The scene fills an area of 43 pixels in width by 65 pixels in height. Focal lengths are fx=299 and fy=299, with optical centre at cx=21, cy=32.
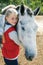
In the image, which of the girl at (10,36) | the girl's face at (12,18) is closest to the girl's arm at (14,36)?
the girl at (10,36)

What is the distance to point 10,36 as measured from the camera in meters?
3.28

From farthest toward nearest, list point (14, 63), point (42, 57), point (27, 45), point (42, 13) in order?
1. point (42, 13)
2. point (42, 57)
3. point (14, 63)
4. point (27, 45)

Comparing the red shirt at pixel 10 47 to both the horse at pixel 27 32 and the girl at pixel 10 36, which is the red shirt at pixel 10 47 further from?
the horse at pixel 27 32

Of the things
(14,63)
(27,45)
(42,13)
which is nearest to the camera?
(27,45)

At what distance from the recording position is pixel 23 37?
3238 mm

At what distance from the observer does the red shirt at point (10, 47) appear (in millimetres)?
3307

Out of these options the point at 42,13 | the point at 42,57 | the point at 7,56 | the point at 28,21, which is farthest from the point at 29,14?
the point at 42,13

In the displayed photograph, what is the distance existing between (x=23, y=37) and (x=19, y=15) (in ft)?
0.80

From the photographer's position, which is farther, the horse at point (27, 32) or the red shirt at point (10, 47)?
the red shirt at point (10, 47)

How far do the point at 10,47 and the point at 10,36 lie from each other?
131 mm

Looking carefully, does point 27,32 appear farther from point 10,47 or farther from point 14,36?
point 10,47

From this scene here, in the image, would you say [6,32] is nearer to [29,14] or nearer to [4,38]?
[4,38]

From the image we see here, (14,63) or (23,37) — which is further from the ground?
(23,37)

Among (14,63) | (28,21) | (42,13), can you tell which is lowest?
(42,13)
